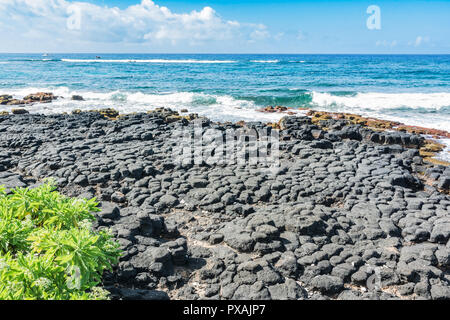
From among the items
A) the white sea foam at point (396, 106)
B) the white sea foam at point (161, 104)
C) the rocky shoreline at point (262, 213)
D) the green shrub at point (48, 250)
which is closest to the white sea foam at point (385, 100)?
the white sea foam at point (396, 106)

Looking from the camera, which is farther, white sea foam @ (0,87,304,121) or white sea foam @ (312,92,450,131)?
white sea foam @ (0,87,304,121)

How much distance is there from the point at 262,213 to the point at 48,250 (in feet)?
17.5

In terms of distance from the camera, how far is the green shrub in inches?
131

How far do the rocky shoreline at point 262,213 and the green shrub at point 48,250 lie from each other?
157cm

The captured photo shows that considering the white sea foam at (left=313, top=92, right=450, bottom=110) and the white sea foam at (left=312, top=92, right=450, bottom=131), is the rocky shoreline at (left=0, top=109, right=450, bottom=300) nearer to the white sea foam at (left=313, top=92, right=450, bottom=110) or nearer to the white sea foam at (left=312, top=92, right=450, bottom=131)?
the white sea foam at (left=312, top=92, right=450, bottom=131)

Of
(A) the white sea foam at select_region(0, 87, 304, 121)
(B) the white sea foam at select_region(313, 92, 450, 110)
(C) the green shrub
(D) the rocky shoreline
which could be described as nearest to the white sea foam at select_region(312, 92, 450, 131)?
(B) the white sea foam at select_region(313, 92, 450, 110)

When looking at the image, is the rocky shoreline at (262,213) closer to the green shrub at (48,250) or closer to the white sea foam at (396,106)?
the green shrub at (48,250)

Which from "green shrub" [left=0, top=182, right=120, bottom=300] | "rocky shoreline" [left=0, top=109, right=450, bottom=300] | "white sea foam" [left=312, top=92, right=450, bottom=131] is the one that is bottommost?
"rocky shoreline" [left=0, top=109, right=450, bottom=300]

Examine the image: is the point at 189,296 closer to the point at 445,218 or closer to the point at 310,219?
the point at 310,219

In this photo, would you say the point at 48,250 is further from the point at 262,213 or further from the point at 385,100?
the point at 385,100

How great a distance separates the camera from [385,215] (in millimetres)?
8219

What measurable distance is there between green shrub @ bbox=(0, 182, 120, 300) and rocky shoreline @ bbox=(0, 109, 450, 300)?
157 centimetres

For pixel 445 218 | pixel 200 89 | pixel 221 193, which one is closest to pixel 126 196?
pixel 221 193
